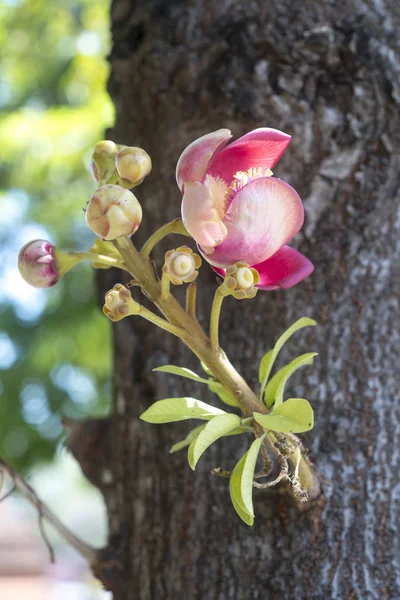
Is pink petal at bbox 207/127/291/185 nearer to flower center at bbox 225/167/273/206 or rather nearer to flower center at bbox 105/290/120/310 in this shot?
flower center at bbox 225/167/273/206

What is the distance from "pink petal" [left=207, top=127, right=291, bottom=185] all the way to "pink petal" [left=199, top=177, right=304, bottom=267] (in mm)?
40

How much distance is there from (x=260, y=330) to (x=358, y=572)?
0.88ft

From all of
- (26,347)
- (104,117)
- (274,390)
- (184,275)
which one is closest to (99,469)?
(274,390)

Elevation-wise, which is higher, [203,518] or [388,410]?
[388,410]

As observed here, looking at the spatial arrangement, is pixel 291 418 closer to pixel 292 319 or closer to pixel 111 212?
pixel 111 212

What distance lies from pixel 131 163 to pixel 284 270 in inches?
5.2

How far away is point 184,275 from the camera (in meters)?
0.41

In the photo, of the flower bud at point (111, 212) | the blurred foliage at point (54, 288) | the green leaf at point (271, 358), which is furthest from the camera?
the blurred foliage at point (54, 288)

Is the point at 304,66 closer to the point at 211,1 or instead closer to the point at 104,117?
the point at 211,1

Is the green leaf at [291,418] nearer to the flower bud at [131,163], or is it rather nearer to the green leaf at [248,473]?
the green leaf at [248,473]

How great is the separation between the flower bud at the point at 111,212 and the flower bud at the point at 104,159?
0.06 metres

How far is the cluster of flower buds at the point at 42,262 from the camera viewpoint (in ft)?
1.45

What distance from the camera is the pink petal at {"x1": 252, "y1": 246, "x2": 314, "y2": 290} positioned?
0.47m

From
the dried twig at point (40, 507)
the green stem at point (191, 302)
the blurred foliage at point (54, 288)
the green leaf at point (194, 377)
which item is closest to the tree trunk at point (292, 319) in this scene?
the dried twig at point (40, 507)
